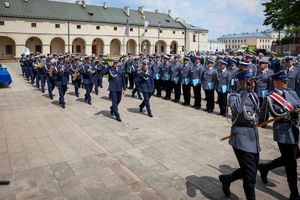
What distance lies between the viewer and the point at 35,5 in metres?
50.6

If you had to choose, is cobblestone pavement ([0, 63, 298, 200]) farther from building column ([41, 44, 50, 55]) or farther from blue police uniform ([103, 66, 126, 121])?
building column ([41, 44, 50, 55])

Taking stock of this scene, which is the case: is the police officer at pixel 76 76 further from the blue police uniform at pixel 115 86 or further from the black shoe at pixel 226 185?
the black shoe at pixel 226 185

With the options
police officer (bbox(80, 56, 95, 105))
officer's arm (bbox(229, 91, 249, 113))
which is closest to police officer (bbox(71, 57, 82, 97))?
police officer (bbox(80, 56, 95, 105))

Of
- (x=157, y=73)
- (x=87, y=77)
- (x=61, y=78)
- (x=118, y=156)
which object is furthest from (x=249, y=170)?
(x=157, y=73)

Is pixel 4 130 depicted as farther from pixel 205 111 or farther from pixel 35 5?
pixel 35 5

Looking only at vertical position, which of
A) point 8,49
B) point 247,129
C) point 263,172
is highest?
point 8,49

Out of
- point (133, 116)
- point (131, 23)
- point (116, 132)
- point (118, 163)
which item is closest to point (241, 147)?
point (118, 163)

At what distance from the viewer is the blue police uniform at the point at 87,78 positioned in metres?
13.1

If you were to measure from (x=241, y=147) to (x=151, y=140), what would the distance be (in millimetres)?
3923

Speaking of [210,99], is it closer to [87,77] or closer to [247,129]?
[87,77]

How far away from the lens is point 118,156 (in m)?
6.73

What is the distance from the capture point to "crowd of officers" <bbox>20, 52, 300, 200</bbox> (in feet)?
13.9

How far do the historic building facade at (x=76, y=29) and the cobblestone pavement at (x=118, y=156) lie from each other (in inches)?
1242

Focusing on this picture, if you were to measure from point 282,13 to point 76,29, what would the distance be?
3298 cm
